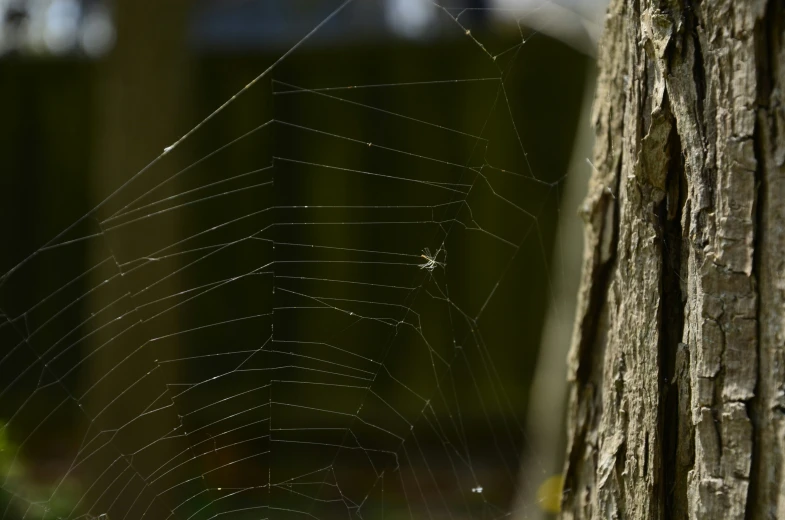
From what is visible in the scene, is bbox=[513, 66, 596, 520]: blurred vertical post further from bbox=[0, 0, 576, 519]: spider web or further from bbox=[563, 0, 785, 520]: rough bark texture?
bbox=[563, 0, 785, 520]: rough bark texture

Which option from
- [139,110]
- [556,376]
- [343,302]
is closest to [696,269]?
[556,376]

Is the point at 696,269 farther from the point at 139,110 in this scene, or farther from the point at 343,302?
the point at 343,302

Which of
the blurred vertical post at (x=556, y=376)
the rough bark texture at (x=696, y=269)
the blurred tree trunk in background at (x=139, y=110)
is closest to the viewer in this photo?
the rough bark texture at (x=696, y=269)

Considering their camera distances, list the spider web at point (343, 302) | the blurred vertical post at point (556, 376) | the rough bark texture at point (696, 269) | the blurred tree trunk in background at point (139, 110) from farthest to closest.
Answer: the spider web at point (343, 302)
the blurred tree trunk in background at point (139, 110)
the blurred vertical post at point (556, 376)
the rough bark texture at point (696, 269)

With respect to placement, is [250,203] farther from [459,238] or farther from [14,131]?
[14,131]

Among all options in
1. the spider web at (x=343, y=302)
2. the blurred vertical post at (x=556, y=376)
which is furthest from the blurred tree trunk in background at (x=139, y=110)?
the blurred vertical post at (x=556, y=376)

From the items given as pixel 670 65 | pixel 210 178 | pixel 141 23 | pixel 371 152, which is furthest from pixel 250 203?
pixel 670 65

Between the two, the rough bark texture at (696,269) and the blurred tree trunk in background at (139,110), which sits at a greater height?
the blurred tree trunk in background at (139,110)

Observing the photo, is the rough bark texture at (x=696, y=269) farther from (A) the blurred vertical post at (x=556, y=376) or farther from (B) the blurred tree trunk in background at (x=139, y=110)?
(B) the blurred tree trunk in background at (x=139, y=110)
